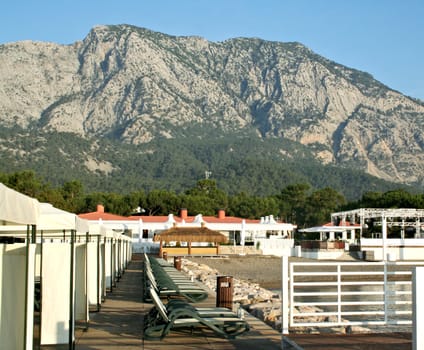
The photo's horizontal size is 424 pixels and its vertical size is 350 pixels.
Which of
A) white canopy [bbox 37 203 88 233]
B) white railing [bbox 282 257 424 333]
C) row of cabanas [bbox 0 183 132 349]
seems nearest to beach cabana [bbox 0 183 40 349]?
row of cabanas [bbox 0 183 132 349]

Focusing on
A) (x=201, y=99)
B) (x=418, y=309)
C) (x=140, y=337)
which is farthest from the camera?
(x=201, y=99)

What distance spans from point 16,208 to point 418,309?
3.66 meters

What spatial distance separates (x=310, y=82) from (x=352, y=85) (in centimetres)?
1277

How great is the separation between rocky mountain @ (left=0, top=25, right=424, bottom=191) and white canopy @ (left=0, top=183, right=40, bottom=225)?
128 metres

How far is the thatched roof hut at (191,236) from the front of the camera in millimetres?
41281

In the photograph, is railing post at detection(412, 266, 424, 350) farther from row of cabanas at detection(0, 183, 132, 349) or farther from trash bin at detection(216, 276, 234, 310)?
trash bin at detection(216, 276, 234, 310)

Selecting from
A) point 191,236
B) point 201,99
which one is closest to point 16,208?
point 191,236

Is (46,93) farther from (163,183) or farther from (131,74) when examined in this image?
(163,183)

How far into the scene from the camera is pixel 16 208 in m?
4.46

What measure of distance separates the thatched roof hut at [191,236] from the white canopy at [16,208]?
36209 mm

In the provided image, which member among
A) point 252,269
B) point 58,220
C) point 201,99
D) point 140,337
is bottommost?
point 252,269

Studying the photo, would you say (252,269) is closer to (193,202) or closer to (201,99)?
(193,202)

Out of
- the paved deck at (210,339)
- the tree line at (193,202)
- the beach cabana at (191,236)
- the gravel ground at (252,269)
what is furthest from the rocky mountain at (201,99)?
the paved deck at (210,339)

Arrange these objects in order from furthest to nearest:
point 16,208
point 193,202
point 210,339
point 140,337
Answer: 1. point 193,202
2. point 140,337
3. point 210,339
4. point 16,208
